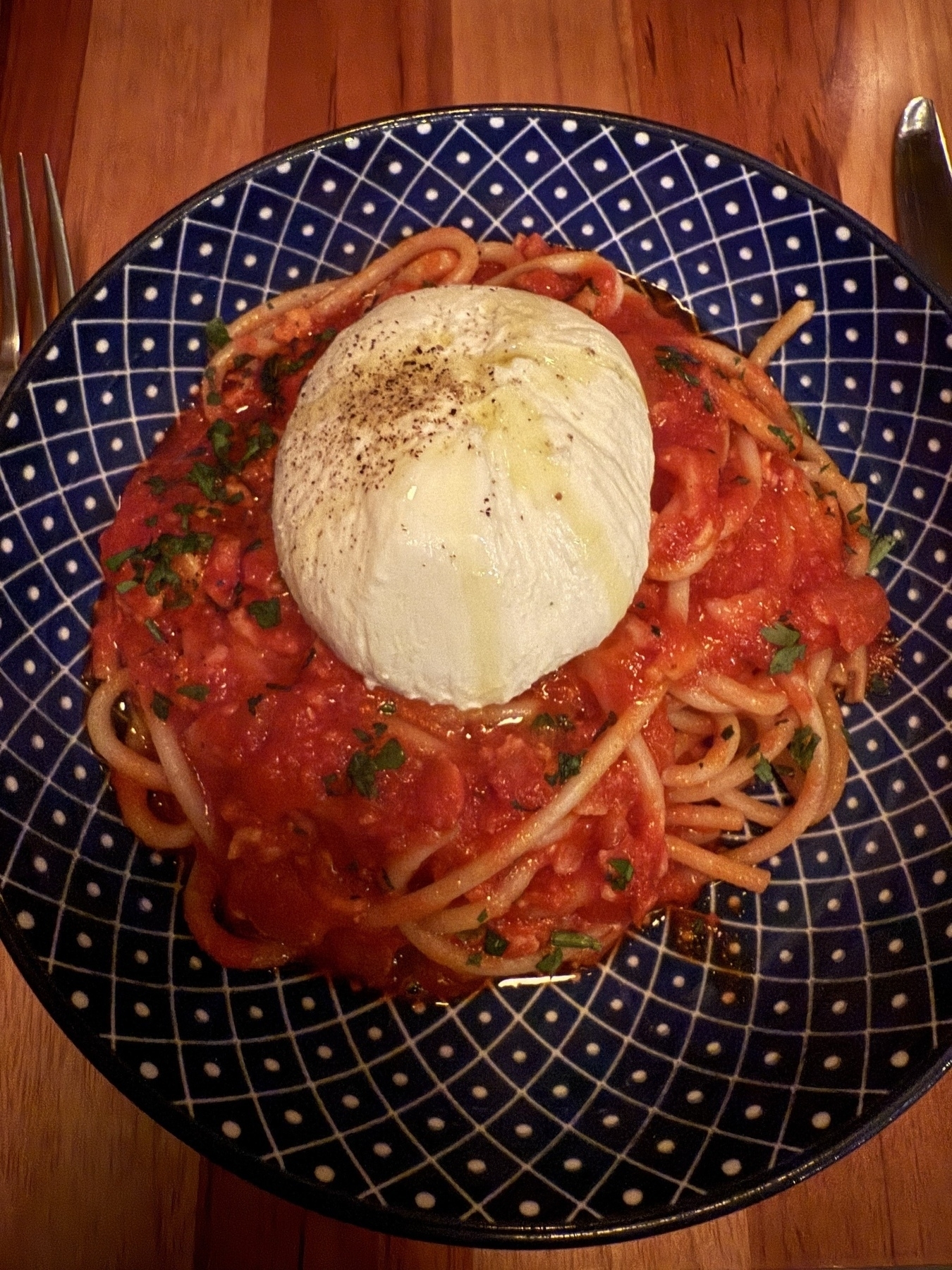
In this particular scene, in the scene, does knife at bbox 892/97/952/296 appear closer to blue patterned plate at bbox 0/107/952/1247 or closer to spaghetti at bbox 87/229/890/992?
blue patterned plate at bbox 0/107/952/1247

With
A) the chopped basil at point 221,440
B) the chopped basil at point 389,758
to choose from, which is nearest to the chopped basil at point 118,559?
the chopped basil at point 221,440

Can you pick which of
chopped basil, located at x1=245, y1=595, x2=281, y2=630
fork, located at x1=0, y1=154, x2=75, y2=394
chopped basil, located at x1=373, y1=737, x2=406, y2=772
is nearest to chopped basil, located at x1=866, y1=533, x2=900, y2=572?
chopped basil, located at x1=373, y1=737, x2=406, y2=772

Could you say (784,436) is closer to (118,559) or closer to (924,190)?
(924,190)

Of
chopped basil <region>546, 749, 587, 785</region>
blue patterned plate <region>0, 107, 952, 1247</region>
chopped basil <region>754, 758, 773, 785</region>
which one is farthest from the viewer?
chopped basil <region>754, 758, 773, 785</region>

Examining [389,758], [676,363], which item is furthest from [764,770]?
[676,363]

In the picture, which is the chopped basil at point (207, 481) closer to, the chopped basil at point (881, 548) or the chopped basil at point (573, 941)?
the chopped basil at point (573, 941)

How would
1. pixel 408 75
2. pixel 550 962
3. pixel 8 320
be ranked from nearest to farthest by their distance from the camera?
pixel 550 962
pixel 8 320
pixel 408 75
